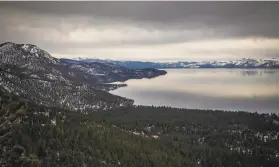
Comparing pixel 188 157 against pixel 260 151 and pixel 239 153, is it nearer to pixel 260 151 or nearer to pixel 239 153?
pixel 239 153

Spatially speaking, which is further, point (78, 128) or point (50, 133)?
point (78, 128)

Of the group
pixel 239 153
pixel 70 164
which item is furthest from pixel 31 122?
pixel 239 153

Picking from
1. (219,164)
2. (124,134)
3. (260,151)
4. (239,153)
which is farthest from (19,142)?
(260,151)

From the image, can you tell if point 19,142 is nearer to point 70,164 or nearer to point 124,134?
point 70,164

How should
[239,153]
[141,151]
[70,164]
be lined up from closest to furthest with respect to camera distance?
[70,164]
[141,151]
[239,153]

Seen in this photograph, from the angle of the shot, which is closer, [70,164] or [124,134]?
[70,164]

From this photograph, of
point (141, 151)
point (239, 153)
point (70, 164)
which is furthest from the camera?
point (239, 153)

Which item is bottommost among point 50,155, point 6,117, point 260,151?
point 260,151

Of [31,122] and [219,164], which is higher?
[31,122]

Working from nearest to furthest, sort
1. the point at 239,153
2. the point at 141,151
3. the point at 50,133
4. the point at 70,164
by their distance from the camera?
the point at 70,164 → the point at 50,133 → the point at 141,151 → the point at 239,153
